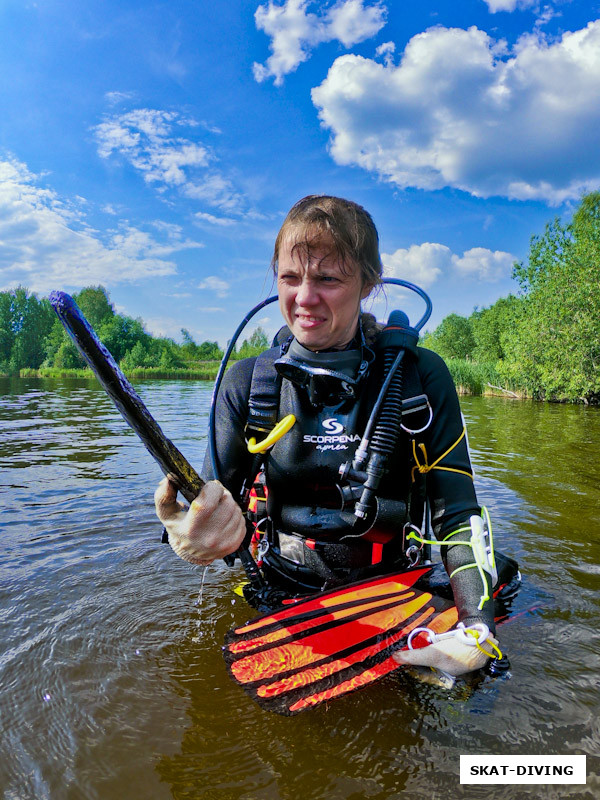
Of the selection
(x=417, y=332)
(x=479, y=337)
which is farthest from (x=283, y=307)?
(x=479, y=337)

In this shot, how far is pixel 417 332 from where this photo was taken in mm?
2574

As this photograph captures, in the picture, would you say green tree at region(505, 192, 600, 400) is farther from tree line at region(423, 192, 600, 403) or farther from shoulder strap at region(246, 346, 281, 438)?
shoulder strap at region(246, 346, 281, 438)

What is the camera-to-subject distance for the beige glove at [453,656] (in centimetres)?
193

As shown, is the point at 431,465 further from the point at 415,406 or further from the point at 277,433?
the point at 277,433

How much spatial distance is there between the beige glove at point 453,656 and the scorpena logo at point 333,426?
999 mm

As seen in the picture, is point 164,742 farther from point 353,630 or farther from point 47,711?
point 353,630

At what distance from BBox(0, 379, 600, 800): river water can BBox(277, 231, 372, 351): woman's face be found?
1.67m

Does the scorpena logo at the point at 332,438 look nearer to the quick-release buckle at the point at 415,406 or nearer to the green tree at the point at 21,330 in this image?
the quick-release buckle at the point at 415,406

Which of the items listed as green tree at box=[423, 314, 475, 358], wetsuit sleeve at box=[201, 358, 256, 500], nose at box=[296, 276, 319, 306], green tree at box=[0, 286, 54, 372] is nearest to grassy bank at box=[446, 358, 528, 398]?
wetsuit sleeve at box=[201, 358, 256, 500]

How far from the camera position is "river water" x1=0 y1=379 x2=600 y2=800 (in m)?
1.75

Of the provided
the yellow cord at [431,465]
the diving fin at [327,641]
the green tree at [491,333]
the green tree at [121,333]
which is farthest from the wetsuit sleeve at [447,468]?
the green tree at [121,333]

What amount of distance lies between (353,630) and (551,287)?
104ft

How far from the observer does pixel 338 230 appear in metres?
2.24

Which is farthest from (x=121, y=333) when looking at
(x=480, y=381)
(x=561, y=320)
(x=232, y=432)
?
(x=232, y=432)
